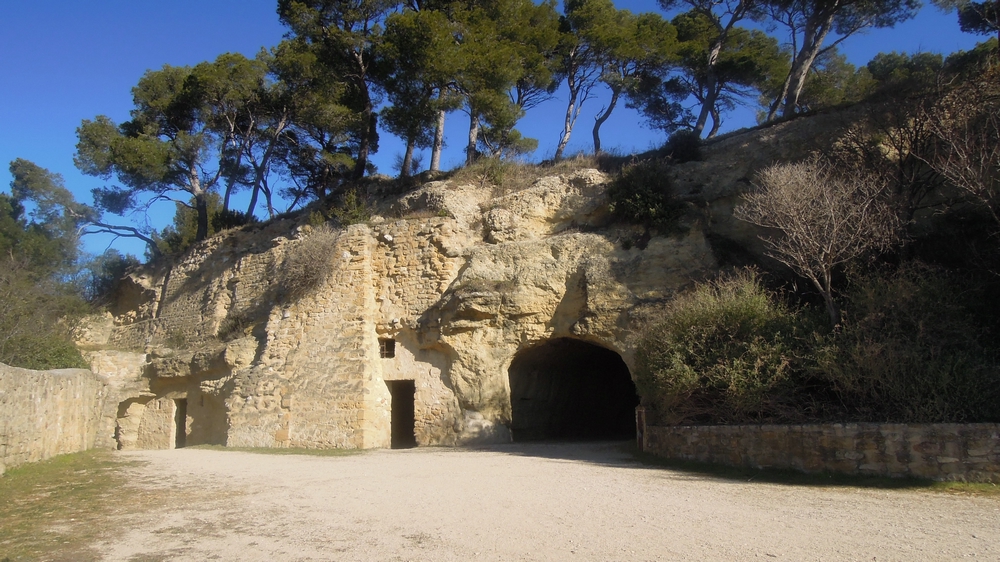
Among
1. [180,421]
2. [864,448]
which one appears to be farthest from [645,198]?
[180,421]

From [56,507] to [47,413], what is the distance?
13.8 ft

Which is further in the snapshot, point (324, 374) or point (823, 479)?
point (324, 374)

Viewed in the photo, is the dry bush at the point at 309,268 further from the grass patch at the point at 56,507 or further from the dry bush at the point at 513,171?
the grass patch at the point at 56,507

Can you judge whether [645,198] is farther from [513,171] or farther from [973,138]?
[973,138]

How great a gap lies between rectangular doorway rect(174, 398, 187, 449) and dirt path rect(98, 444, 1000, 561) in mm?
9696

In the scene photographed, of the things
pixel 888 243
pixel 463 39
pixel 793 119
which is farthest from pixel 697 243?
pixel 463 39

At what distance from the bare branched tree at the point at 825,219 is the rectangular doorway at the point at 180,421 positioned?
15.7 metres

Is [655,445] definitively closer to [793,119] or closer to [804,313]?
[804,313]

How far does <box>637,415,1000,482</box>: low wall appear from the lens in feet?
24.8

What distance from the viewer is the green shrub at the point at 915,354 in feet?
26.9

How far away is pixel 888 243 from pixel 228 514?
10.8 m

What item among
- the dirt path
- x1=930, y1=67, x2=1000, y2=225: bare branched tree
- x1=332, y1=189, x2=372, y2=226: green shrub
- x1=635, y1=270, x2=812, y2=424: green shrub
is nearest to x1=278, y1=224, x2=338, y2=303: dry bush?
x1=332, y1=189, x2=372, y2=226: green shrub

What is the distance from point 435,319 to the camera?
15.7 metres

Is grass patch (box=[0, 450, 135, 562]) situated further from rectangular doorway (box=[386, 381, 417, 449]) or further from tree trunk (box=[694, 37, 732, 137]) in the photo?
tree trunk (box=[694, 37, 732, 137])
